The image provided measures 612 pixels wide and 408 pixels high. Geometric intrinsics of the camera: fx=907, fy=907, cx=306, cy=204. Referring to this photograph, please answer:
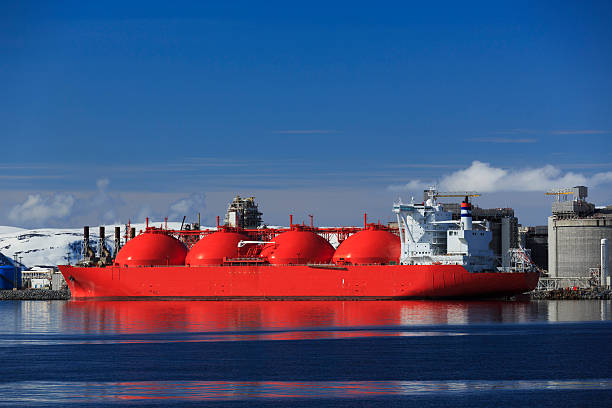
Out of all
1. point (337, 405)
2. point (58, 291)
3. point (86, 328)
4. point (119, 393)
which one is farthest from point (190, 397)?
point (58, 291)

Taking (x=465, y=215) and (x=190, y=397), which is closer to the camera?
(x=190, y=397)

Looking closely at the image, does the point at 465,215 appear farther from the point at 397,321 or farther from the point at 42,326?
the point at 42,326

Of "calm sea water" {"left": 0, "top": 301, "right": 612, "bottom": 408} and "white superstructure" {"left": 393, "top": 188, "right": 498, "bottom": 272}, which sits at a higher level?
"white superstructure" {"left": 393, "top": 188, "right": 498, "bottom": 272}

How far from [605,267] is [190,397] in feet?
169

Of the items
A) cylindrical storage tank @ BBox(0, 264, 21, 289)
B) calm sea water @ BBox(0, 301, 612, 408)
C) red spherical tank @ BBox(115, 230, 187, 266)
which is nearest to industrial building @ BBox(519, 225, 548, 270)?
red spherical tank @ BBox(115, 230, 187, 266)

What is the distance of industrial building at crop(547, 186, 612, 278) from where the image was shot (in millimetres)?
70188

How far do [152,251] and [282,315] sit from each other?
21439 millimetres

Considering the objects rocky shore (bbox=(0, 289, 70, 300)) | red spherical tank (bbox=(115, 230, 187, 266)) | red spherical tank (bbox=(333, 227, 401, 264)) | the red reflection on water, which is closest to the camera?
the red reflection on water

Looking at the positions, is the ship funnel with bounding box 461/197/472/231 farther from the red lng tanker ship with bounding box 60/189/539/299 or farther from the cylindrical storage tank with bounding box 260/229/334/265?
the cylindrical storage tank with bounding box 260/229/334/265

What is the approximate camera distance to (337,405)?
20.4 meters

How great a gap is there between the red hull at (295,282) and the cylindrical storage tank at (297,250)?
1.28 m

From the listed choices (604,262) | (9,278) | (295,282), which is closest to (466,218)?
(295,282)

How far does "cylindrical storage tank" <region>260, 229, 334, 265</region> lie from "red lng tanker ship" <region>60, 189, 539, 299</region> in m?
0.07

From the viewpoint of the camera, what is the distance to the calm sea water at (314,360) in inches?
844
